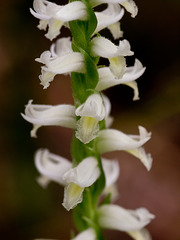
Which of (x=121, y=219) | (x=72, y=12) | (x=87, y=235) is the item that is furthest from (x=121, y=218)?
(x=72, y=12)

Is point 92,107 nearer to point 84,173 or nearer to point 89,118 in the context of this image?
point 89,118

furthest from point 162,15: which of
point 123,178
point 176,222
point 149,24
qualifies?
point 176,222

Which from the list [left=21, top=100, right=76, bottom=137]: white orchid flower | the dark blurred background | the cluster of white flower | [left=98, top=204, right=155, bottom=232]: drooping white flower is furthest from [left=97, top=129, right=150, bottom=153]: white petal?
the dark blurred background

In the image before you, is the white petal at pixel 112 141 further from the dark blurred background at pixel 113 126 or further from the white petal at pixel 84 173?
the dark blurred background at pixel 113 126

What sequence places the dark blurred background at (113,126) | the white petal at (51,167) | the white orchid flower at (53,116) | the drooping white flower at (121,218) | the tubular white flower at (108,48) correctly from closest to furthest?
1. the tubular white flower at (108,48)
2. the white orchid flower at (53,116)
3. the drooping white flower at (121,218)
4. the white petal at (51,167)
5. the dark blurred background at (113,126)

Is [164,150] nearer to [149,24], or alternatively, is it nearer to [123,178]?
[123,178]

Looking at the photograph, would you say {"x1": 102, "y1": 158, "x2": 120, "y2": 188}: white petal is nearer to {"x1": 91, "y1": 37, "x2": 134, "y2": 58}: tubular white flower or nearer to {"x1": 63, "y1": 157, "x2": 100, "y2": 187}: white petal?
{"x1": 63, "y1": 157, "x2": 100, "y2": 187}: white petal

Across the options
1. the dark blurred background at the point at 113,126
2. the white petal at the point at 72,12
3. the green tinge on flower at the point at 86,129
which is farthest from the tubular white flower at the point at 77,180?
the dark blurred background at the point at 113,126
